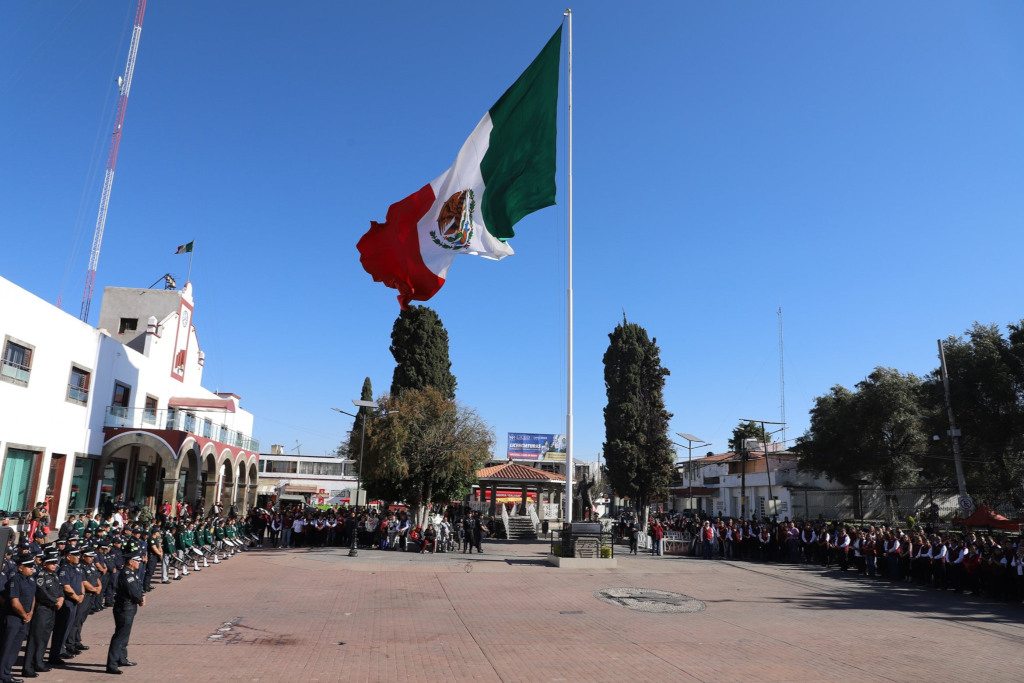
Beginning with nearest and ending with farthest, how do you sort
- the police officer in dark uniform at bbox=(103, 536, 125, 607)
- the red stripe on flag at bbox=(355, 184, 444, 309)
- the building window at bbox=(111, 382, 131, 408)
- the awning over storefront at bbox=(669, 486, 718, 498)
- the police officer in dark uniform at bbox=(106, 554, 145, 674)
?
the police officer in dark uniform at bbox=(106, 554, 145, 674)
the police officer in dark uniform at bbox=(103, 536, 125, 607)
the red stripe on flag at bbox=(355, 184, 444, 309)
the building window at bbox=(111, 382, 131, 408)
the awning over storefront at bbox=(669, 486, 718, 498)

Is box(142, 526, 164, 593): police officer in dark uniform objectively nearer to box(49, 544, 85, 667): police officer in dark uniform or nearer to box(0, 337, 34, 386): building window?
box(49, 544, 85, 667): police officer in dark uniform

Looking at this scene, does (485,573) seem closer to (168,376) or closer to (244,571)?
(244,571)

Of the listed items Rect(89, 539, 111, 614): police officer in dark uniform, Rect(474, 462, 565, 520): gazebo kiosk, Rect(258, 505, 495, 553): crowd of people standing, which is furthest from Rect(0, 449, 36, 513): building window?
Rect(474, 462, 565, 520): gazebo kiosk

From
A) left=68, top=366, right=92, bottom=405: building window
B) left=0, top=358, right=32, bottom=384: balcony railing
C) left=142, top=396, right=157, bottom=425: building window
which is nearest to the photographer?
left=0, top=358, right=32, bottom=384: balcony railing

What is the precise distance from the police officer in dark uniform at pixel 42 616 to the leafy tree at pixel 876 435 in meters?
40.8

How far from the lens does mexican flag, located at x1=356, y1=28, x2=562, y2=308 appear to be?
711 inches

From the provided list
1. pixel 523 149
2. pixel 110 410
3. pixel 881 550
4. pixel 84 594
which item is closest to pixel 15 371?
pixel 110 410

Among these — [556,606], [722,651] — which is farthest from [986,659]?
[556,606]

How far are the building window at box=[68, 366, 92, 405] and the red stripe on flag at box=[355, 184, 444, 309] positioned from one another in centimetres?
1377

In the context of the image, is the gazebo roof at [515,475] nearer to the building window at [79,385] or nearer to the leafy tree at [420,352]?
the leafy tree at [420,352]

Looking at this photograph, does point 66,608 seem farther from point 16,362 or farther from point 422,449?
point 422,449

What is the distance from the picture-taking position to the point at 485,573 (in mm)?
19953

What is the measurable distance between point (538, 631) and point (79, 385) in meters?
22.3

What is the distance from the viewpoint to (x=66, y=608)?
920 centimetres
